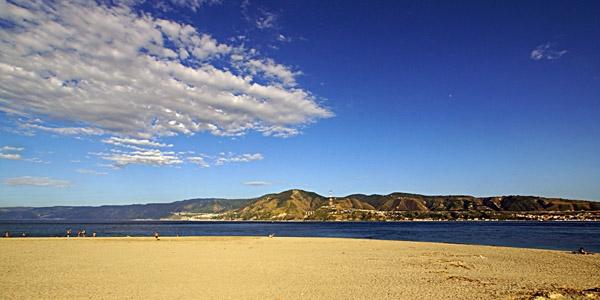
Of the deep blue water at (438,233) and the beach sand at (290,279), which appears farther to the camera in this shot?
the deep blue water at (438,233)

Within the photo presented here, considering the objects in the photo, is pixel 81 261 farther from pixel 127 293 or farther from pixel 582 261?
pixel 582 261

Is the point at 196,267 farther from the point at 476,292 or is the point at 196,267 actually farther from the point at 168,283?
the point at 476,292

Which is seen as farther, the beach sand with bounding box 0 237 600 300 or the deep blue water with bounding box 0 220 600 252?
the deep blue water with bounding box 0 220 600 252

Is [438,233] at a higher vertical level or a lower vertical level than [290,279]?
lower

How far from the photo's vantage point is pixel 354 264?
800 inches

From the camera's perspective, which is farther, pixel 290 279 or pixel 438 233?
pixel 438 233

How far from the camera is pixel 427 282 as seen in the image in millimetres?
14289

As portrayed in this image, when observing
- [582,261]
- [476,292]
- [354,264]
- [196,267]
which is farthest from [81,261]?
[582,261]

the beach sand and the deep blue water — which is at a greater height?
the beach sand

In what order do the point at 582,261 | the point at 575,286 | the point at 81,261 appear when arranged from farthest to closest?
the point at 582,261
the point at 81,261
the point at 575,286

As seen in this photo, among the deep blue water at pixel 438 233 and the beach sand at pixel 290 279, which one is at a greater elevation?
the beach sand at pixel 290 279

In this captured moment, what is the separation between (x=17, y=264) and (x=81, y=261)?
3.11m

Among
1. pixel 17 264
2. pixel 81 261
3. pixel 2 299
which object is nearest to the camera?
pixel 2 299

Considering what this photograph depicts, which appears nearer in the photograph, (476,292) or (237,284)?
(476,292)
